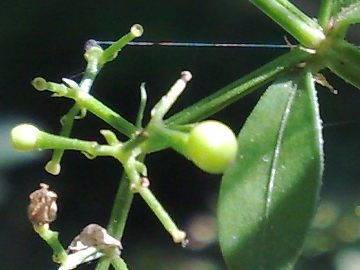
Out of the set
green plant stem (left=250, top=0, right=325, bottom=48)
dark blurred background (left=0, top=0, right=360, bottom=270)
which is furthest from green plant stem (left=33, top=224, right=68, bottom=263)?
dark blurred background (left=0, top=0, right=360, bottom=270)

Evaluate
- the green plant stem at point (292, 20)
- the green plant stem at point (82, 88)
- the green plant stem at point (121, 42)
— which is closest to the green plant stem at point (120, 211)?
the green plant stem at point (82, 88)

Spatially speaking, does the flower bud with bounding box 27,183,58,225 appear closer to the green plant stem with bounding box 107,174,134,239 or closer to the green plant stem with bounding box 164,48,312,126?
the green plant stem with bounding box 107,174,134,239

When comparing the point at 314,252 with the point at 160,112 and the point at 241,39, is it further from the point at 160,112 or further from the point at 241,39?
the point at 160,112

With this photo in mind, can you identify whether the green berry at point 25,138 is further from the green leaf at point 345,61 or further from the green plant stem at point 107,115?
the green leaf at point 345,61

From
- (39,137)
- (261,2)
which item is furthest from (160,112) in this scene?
(261,2)

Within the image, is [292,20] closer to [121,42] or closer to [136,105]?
[121,42]

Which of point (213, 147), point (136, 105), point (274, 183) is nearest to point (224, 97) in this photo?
point (274, 183)
